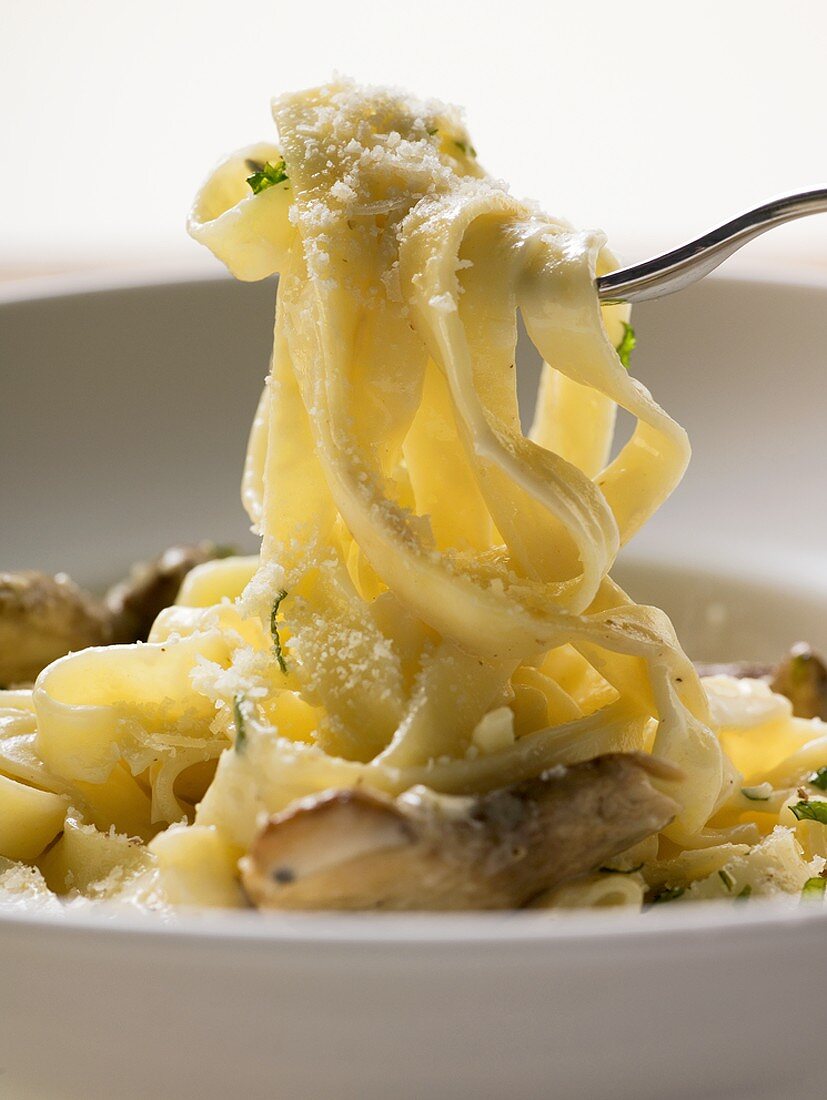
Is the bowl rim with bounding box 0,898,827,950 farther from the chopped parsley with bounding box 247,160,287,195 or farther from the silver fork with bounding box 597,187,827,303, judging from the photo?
the chopped parsley with bounding box 247,160,287,195

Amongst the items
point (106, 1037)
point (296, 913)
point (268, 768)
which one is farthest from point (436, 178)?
point (106, 1037)

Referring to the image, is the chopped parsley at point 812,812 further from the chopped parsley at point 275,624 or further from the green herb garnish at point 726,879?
the chopped parsley at point 275,624

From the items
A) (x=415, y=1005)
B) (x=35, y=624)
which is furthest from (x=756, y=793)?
(x=35, y=624)

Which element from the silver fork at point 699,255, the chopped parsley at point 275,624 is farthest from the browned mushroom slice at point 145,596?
the silver fork at point 699,255

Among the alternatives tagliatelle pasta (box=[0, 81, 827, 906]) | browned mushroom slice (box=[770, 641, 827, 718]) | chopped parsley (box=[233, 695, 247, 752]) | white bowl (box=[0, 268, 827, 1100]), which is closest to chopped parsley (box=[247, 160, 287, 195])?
tagliatelle pasta (box=[0, 81, 827, 906])

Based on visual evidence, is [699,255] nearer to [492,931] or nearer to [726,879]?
[726,879]
